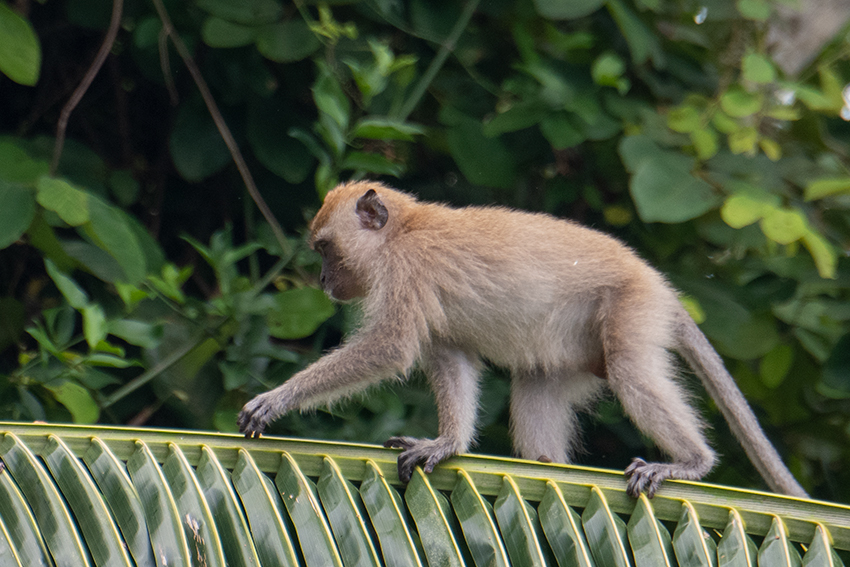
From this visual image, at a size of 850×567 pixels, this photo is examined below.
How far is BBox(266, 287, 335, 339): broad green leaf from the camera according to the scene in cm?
404

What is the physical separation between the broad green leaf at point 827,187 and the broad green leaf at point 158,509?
11.5ft

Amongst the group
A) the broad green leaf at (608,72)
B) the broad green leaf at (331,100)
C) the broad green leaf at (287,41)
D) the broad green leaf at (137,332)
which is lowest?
the broad green leaf at (137,332)

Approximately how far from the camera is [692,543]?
271 cm

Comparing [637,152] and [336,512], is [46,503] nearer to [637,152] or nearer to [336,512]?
Result: [336,512]

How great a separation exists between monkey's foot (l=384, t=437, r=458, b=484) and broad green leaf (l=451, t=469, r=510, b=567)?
0.23 m

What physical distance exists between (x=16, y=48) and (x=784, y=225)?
3.92 metres

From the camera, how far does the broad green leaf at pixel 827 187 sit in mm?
4055

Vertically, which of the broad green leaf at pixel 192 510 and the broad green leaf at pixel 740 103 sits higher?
the broad green leaf at pixel 740 103

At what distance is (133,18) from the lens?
523 centimetres

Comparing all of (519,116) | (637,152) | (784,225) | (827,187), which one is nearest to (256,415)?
(519,116)

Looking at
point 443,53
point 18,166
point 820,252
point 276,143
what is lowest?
point 820,252

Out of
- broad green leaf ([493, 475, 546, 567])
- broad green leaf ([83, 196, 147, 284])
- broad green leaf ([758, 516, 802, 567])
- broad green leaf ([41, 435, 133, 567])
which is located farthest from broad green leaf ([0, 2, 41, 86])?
broad green leaf ([758, 516, 802, 567])

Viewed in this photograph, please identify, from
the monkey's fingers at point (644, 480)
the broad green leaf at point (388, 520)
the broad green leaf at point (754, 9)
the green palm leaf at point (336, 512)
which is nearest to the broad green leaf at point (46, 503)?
the green palm leaf at point (336, 512)

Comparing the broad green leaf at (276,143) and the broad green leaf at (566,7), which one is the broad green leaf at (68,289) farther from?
the broad green leaf at (566,7)
